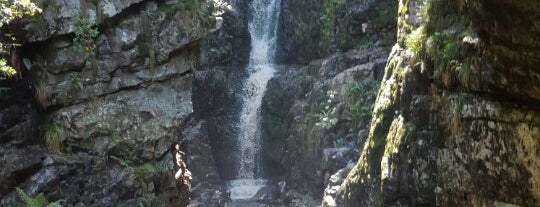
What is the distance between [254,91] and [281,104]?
1.42m

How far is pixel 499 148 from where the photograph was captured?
20.1ft

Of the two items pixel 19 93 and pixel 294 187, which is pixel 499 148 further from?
pixel 294 187

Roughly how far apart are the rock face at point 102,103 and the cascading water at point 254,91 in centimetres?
614

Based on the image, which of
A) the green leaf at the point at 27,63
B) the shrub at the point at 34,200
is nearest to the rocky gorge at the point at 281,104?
the green leaf at the point at 27,63

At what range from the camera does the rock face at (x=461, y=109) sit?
18.5ft

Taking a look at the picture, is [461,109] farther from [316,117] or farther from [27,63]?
[316,117]

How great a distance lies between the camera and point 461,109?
665 cm

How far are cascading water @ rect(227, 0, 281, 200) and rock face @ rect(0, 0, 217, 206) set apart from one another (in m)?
6.14

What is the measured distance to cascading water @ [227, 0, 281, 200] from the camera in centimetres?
1831

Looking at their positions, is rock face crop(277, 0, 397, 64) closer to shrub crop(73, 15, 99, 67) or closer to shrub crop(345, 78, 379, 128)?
shrub crop(345, 78, 379, 128)

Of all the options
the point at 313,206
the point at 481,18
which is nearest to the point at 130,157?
the point at 313,206

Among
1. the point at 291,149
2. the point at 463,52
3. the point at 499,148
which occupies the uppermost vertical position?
the point at 463,52

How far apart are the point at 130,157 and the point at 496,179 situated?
8.04m

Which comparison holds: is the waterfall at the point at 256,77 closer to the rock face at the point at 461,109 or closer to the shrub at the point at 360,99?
the shrub at the point at 360,99
